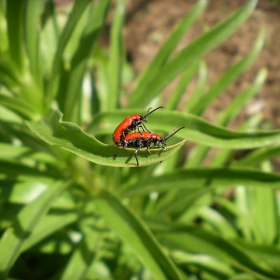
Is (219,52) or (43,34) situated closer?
(43,34)

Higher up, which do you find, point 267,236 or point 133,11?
point 133,11

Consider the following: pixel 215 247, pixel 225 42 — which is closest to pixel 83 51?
pixel 215 247

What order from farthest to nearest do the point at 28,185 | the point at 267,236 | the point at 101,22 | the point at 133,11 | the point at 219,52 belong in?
the point at 133,11
the point at 219,52
the point at 267,236
the point at 28,185
the point at 101,22

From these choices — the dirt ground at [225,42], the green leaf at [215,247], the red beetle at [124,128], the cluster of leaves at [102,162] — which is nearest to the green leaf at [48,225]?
the cluster of leaves at [102,162]

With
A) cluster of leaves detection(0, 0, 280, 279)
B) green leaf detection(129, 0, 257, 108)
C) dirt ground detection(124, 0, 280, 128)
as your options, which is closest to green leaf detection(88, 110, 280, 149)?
cluster of leaves detection(0, 0, 280, 279)

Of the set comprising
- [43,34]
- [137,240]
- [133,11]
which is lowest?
[137,240]

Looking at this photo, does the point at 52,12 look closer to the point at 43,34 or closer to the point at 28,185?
the point at 43,34

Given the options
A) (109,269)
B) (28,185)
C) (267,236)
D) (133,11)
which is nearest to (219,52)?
(133,11)

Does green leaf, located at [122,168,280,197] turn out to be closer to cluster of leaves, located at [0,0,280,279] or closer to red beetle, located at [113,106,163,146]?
cluster of leaves, located at [0,0,280,279]
